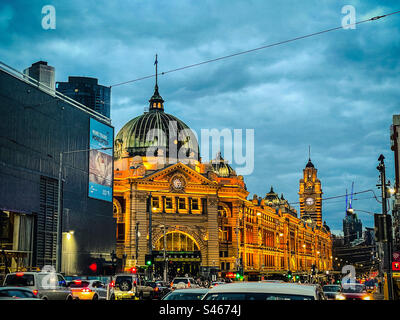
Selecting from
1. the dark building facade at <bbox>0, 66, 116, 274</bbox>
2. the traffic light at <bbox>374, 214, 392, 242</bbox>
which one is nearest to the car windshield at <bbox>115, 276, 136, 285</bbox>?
the dark building facade at <bbox>0, 66, 116, 274</bbox>

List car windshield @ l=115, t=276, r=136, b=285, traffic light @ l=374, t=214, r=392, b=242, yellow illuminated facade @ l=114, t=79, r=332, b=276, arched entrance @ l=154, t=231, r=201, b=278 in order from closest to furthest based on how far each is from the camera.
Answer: traffic light @ l=374, t=214, r=392, b=242 < car windshield @ l=115, t=276, r=136, b=285 < yellow illuminated facade @ l=114, t=79, r=332, b=276 < arched entrance @ l=154, t=231, r=201, b=278

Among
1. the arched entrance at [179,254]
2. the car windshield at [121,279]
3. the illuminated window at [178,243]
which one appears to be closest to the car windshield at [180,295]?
the car windshield at [121,279]

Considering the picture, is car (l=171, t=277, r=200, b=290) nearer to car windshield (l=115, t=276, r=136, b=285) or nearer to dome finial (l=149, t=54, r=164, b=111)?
car windshield (l=115, t=276, r=136, b=285)

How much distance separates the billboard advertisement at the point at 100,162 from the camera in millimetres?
62312

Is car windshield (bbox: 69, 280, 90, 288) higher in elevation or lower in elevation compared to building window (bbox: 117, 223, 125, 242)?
lower

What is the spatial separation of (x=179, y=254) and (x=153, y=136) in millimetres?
25439

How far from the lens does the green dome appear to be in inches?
4611

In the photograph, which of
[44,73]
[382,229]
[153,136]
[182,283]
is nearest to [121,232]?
[153,136]

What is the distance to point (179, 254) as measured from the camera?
103 metres

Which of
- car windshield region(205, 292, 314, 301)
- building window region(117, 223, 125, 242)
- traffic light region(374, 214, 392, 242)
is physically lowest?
car windshield region(205, 292, 314, 301)

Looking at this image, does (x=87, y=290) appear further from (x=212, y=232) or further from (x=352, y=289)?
(x=212, y=232)

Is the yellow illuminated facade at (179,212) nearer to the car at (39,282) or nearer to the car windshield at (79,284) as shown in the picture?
the car windshield at (79,284)

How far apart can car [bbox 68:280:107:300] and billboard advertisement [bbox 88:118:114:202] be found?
25441 millimetres

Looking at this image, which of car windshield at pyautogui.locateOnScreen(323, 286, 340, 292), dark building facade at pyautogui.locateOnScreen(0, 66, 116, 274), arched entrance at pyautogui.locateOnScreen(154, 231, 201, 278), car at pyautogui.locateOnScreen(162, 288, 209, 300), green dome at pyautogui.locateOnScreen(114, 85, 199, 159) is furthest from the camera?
green dome at pyautogui.locateOnScreen(114, 85, 199, 159)
